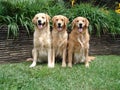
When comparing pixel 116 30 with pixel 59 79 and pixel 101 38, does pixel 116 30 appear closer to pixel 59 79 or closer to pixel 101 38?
pixel 101 38

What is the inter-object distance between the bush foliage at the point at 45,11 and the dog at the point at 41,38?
495 mm

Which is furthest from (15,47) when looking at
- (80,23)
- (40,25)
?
(80,23)

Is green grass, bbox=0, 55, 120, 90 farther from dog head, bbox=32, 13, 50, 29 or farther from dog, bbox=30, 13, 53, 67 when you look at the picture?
dog head, bbox=32, 13, 50, 29

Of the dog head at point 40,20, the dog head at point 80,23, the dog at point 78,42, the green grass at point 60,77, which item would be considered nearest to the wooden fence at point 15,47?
the green grass at point 60,77

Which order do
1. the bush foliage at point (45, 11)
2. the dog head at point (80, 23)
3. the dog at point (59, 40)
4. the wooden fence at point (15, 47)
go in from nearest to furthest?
the dog head at point (80, 23)
the dog at point (59, 40)
the wooden fence at point (15, 47)
the bush foliage at point (45, 11)

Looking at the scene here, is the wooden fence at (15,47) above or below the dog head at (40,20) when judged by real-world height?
below

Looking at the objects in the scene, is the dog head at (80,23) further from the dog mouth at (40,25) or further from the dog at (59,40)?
the dog mouth at (40,25)

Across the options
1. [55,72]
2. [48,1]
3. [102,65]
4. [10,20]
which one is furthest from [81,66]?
[48,1]

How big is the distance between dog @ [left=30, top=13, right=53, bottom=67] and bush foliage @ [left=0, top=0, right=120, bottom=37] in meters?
0.49

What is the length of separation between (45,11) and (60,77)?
2.76 meters

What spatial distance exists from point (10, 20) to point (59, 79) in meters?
2.45

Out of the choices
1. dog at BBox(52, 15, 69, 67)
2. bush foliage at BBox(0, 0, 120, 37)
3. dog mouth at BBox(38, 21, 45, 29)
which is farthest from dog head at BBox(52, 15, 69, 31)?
bush foliage at BBox(0, 0, 120, 37)

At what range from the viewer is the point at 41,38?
7.75 m

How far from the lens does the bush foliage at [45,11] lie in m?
8.17
